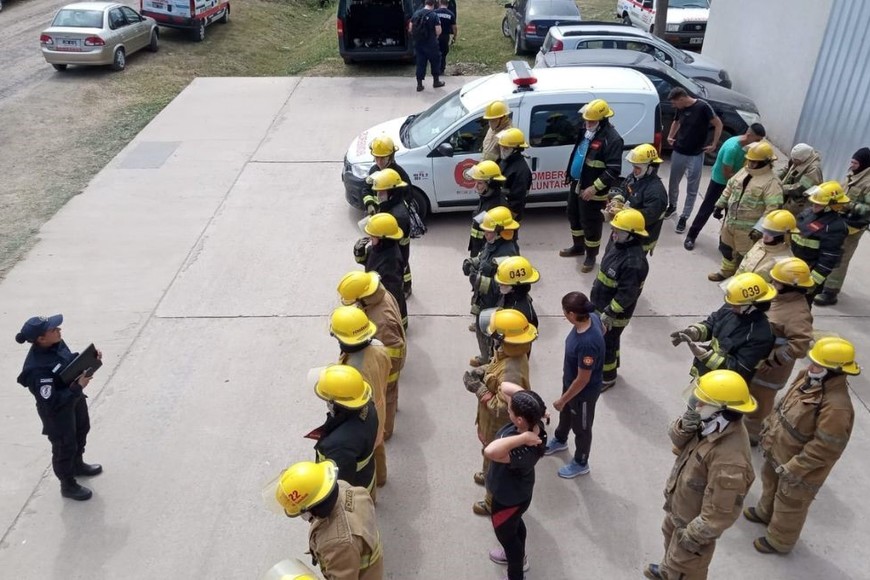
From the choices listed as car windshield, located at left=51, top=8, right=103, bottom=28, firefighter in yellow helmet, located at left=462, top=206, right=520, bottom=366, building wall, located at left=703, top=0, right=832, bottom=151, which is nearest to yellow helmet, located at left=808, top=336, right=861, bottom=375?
firefighter in yellow helmet, located at left=462, top=206, right=520, bottom=366

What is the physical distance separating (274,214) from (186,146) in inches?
132

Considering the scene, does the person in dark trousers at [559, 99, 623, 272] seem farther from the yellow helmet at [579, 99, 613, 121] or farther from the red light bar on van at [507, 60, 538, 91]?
the red light bar on van at [507, 60, 538, 91]

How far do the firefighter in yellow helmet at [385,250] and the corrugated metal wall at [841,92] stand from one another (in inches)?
283

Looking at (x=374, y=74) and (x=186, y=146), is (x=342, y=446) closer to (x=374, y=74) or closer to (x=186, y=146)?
(x=186, y=146)

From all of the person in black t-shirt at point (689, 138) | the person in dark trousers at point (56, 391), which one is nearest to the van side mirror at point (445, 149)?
the person in black t-shirt at point (689, 138)

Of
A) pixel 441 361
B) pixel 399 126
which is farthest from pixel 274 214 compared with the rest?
pixel 441 361

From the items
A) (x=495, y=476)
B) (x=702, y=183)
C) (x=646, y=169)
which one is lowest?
(x=702, y=183)

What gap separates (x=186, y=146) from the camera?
467 inches

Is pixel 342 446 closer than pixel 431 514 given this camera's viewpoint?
Yes

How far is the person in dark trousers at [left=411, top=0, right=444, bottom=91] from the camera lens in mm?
13594

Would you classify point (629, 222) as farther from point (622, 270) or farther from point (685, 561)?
point (685, 561)

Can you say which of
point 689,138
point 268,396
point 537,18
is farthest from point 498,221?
point 537,18

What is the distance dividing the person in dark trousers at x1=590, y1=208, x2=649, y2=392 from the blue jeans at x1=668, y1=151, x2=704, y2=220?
11.5 feet

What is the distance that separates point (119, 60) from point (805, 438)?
Answer: 52.0 feet
